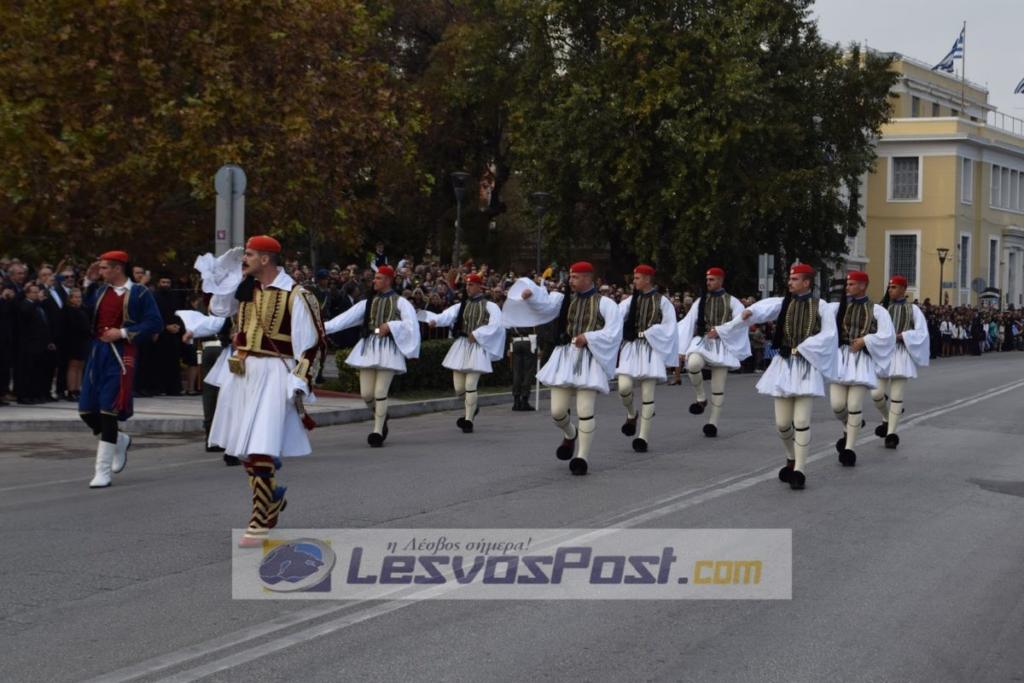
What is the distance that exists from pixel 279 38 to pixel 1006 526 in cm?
2061

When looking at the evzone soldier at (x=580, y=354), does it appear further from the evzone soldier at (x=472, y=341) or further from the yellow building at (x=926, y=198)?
the yellow building at (x=926, y=198)

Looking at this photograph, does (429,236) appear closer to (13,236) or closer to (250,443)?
(13,236)

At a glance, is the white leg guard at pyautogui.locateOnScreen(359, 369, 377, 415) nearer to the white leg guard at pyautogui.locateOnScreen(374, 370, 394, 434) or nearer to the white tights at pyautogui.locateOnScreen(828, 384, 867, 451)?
the white leg guard at pyautogui.locateOnScreen(374, 370, 394, 434)

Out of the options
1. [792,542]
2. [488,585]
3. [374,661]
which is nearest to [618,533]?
[792,542]

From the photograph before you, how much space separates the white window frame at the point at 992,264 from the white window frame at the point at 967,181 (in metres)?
4.71

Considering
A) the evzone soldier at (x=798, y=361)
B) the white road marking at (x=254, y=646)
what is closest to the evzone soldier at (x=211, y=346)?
the white road marking at (x=254, y=646)

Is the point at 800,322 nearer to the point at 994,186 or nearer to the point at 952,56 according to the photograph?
the point at 952,56

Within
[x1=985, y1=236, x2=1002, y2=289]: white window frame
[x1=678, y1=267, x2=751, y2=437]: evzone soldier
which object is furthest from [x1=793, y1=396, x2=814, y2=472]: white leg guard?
[x1=985, y1=236, x2=1002, y2=289]: white window frame

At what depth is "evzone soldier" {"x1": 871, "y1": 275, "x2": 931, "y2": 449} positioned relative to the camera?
18328mm

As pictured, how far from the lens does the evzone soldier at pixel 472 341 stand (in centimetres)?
2022

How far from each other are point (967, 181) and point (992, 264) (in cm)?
782

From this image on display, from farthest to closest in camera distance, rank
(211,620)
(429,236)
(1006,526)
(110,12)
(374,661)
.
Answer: (429,236), (110,12), (1006,526), (211,620), (374,661)

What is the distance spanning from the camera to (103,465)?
1372 centimetres

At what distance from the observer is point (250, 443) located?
33.3 ft
